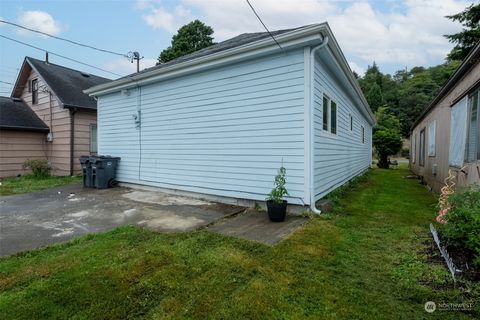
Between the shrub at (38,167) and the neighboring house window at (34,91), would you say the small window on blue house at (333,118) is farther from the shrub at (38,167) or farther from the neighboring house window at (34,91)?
the neighboring house window at (34,91)

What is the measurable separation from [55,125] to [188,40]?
55.9 feet

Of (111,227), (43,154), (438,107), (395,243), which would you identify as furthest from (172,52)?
(395,243)

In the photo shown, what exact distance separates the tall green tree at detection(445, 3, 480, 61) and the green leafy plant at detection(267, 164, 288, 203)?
15185 mm

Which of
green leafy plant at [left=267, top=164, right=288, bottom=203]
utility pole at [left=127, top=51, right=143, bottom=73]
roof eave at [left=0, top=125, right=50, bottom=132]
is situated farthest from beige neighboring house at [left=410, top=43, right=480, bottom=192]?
utility pole at [left=127, top=51, right=143, bottom=73]

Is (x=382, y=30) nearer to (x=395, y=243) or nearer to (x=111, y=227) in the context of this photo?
(x=395, y=243)

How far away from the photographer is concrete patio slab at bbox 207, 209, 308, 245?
3856 millimetres

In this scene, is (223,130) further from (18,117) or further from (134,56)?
(134,56)

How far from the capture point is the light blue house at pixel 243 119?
4988 mm

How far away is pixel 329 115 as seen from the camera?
6.43 metres

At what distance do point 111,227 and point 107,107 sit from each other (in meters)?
5.95

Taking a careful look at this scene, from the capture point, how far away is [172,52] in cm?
2569

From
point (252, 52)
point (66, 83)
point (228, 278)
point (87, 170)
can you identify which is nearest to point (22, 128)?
point (66, 83)

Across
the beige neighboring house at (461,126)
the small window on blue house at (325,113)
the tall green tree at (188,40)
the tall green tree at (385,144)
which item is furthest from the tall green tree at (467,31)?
the tall green tree at (188,40)

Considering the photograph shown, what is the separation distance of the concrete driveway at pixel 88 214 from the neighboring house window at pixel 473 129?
4.36 metres
